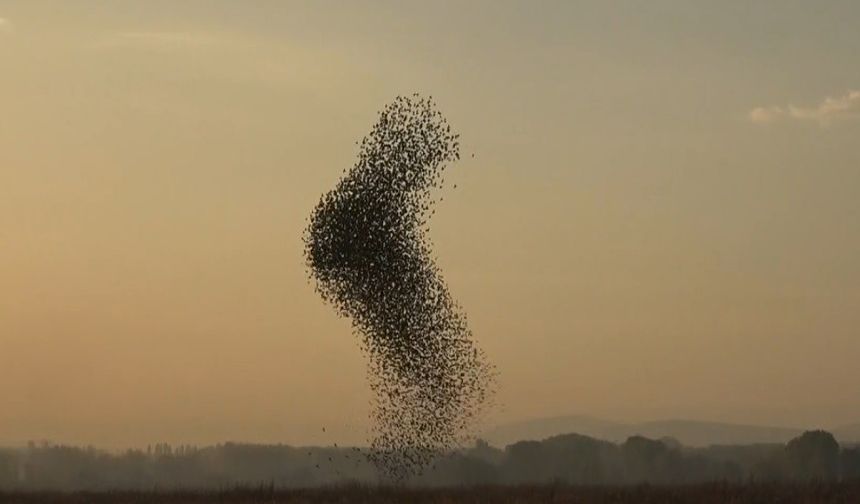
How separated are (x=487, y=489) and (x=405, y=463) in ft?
8.99

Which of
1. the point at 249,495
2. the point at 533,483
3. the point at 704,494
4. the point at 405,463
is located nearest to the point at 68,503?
the point at 249,495

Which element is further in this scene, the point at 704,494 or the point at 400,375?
the point at 400,375

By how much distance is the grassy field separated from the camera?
4112cm

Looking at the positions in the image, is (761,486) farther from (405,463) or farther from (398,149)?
(398,149)

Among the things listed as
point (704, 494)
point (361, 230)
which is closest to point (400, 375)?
point (361, 230)

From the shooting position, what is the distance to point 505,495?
41.6 meters

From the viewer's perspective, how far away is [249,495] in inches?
1731

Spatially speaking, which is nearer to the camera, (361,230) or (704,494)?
(704,494)

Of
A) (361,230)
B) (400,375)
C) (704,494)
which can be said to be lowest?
(704,494)

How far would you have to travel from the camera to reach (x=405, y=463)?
4512 centimetres

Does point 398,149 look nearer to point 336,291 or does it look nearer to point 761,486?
point 336,291

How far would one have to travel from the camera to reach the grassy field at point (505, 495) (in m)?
41.1

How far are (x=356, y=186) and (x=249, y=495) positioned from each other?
361 inches

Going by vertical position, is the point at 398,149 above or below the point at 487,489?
above
